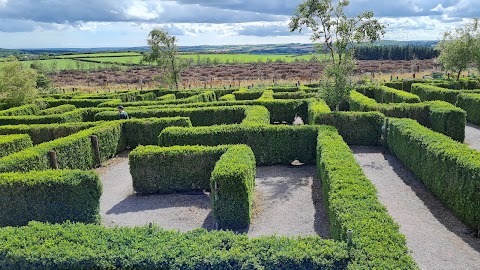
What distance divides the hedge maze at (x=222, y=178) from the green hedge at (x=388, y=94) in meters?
0.21

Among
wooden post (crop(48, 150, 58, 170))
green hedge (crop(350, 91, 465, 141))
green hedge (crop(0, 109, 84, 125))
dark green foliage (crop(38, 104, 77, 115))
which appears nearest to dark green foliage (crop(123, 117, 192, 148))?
green hedge (crop(0, 109, 84, 125))

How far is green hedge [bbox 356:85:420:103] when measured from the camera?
22.3 m

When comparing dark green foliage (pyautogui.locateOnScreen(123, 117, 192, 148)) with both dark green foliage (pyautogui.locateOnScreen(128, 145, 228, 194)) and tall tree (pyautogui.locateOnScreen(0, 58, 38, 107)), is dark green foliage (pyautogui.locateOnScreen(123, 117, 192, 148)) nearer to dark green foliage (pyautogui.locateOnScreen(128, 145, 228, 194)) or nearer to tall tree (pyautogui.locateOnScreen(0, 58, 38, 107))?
dark green foliage (pyautogui.locateOnScreen(128, 145, 228, 194))

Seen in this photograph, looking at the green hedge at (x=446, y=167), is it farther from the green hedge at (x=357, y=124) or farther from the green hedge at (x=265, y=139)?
the green hedge at (x=265, y=139)

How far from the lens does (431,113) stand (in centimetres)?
1894

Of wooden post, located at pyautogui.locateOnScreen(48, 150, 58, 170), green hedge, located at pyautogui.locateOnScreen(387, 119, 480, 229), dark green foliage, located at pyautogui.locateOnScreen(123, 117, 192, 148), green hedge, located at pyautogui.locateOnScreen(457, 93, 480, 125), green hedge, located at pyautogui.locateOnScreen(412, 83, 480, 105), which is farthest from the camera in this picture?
green hedge, located at pyautogui.locateOnScreen(412, 83, 480, 105)

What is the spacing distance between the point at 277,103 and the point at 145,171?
12.7 meters

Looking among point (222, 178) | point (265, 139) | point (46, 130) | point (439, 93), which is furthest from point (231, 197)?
point (439, 93)

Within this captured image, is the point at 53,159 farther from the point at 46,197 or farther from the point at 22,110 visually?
the point at 22,110

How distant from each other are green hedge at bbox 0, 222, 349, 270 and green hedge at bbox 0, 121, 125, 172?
6.51m

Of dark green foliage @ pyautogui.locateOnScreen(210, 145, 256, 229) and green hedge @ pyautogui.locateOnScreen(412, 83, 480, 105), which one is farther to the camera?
green hedge @ pyautogui.locateOnScreen(412, 83, 480, 105)

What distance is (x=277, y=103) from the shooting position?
2388 centimetres

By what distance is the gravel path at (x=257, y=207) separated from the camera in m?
10.5

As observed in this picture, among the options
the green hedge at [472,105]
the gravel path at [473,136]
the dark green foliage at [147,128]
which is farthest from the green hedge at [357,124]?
the green hedge at [472,105]
